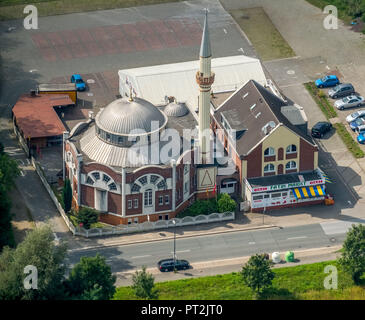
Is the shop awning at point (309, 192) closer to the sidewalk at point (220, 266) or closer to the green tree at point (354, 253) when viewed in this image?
the sidewalk at point (220, 266)

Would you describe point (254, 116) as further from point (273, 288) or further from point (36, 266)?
point (36, 266)

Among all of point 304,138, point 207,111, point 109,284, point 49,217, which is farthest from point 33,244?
point 304,138

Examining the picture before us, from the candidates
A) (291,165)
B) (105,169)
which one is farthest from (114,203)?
(291,165)

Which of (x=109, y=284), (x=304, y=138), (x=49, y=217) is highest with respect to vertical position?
(x=304, y=138)

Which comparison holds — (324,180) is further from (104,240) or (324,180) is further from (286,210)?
(104,240)

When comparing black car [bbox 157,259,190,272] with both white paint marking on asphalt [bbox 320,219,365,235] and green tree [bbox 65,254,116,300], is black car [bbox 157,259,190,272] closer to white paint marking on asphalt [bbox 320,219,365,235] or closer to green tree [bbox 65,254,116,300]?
green tree [bbox 65,254,116,300]

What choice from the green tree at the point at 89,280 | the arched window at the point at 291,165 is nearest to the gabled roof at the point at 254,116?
the arched window at the point at 291,165
